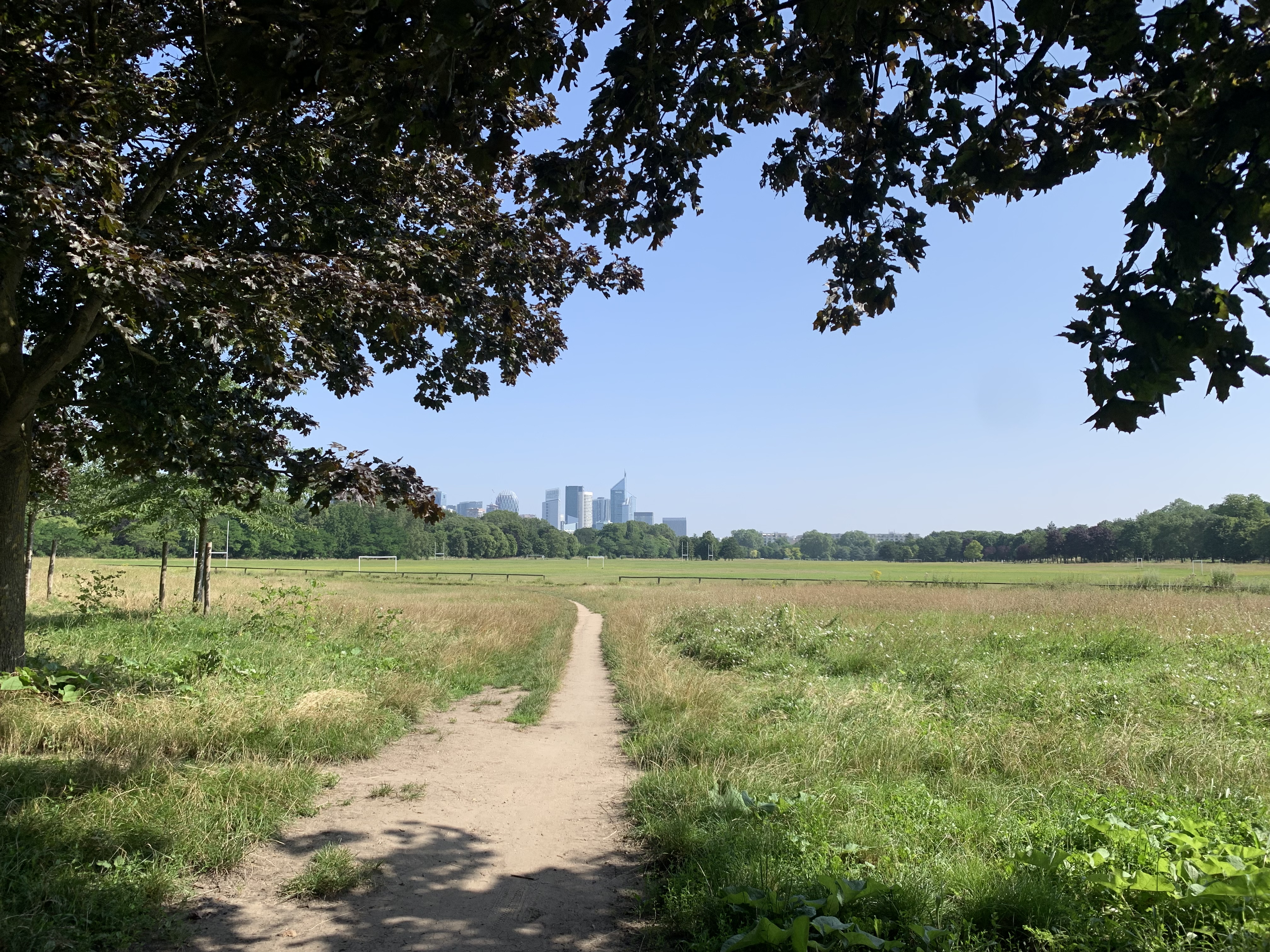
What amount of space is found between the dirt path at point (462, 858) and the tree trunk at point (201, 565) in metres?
12.6

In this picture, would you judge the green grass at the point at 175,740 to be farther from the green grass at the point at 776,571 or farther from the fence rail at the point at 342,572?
the fence rail at the point at 342,572

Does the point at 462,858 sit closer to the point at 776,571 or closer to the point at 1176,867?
the point at 1176,867

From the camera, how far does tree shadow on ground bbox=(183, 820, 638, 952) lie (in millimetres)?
3779

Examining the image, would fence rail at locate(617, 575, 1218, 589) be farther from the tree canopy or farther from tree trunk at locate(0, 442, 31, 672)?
tree trunk at locate(0, 442, 31, 672)

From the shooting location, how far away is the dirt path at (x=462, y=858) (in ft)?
12.7

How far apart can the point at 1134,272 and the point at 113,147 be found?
27.9ft

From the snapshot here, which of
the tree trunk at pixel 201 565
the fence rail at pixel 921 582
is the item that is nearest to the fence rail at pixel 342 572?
the fence rail at pixel 921 582

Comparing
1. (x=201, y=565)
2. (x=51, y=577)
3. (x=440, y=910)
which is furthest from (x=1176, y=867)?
(x=51, y=577)

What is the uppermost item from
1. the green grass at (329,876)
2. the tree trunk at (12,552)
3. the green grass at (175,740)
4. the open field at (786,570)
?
the tree trunk at (12,552)

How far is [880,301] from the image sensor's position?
534 cm

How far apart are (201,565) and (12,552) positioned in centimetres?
1119

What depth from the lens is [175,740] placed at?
6.45 m

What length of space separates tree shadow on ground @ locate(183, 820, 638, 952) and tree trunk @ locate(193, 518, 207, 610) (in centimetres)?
1533

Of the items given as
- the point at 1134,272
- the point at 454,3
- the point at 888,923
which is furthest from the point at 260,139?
the point at 888,923
